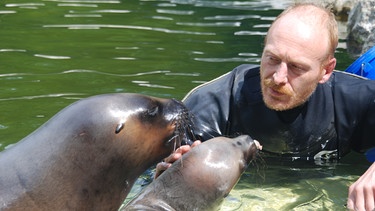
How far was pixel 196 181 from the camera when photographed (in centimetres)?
498

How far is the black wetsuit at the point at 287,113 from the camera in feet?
20.5

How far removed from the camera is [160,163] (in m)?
5.39

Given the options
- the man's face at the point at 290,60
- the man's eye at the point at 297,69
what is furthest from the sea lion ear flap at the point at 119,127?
the man's eye at the point at 297,69

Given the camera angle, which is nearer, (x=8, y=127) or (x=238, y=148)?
(x=238, y=148)

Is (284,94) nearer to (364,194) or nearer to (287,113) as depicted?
(287,113)

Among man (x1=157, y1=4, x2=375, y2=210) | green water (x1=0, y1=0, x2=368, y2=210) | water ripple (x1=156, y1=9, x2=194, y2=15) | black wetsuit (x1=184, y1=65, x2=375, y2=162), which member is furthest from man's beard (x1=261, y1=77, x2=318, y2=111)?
water ripple (x1=156, y1=9, x2=194, y2=15)

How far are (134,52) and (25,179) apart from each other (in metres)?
6.17

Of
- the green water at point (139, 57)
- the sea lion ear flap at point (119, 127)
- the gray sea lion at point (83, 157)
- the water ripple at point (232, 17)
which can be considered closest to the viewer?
the gray sea lion at point (83, 157)

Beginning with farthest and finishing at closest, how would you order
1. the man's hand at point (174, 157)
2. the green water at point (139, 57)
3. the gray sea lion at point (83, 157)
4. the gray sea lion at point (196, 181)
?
the green water at point (139, 57) < the man's hand at point (174, 157) < the gray sea lion at point (196, 181) < the gray sea lion at point (83, 157)

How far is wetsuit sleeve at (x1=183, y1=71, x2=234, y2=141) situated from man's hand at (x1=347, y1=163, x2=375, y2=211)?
4.68 feet

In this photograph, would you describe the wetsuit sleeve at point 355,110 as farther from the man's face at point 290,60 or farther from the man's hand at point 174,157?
the man's hand at point 174,157

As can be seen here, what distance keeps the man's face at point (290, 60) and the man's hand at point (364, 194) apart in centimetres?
99

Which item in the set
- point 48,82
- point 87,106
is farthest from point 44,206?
point 48,82

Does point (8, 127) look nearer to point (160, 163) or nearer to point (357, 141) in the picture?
point (160, 163)
